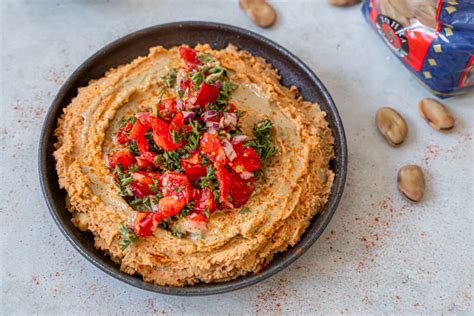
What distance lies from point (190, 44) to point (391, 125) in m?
1.63

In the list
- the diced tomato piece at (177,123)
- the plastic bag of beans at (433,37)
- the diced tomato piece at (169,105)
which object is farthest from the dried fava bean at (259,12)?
the diced tomato piece at (177,123)

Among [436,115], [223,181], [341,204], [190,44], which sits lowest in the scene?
[341,204]

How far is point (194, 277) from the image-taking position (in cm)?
346

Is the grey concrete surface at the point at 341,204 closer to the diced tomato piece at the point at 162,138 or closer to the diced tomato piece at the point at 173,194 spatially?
the diced tomato piece at the point at 173,194

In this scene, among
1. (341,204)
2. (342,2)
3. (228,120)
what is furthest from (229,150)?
(342,2)

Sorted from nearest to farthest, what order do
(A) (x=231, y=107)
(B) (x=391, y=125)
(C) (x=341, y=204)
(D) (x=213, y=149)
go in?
(D) (x=213, y=149)
(A) (x=231, y=107)
(C) (x=341, y=204)
(B) (x=391, y=125)

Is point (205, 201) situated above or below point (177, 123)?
below

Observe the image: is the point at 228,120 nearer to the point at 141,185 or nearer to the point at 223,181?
the point at 223,181

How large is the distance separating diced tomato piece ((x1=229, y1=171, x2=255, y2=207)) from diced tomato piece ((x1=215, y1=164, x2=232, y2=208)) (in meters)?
0.04

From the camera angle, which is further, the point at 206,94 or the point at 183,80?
the point at 183,80

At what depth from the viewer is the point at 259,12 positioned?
4.74 metres

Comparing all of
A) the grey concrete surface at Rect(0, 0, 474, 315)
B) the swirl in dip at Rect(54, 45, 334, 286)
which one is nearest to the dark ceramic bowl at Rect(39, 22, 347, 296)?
the swirl in dip at Rect(54, 45, 334, 286)

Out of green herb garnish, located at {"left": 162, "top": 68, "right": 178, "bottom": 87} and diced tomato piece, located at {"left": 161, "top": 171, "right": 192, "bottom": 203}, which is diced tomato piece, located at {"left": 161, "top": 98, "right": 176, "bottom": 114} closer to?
green herb garnish, located at {"left": 162, "top": 68, "right": 178, "bottom": 87}

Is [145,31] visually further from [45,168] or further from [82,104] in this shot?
[45,168]
